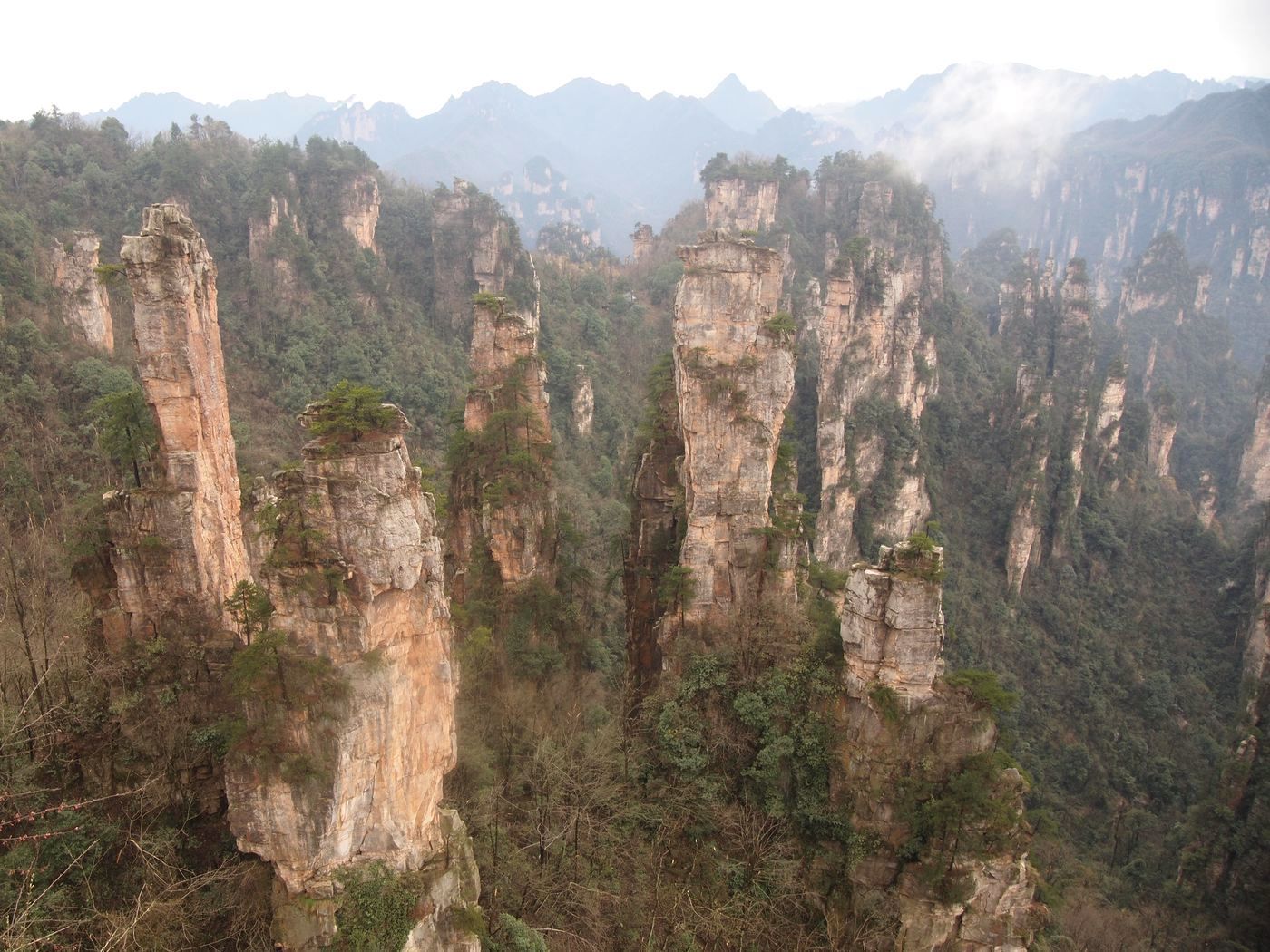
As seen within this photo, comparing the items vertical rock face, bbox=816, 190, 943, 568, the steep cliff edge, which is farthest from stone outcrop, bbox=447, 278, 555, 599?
vertical rock face, bbox=816, 190, 943, 568

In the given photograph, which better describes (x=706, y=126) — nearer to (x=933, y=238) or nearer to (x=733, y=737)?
(x=933, y=238)

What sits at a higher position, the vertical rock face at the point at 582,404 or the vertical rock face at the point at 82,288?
the vertical rock face at the point at 82,288

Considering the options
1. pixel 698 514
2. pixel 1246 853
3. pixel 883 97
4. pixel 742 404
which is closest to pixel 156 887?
pixel 698 514

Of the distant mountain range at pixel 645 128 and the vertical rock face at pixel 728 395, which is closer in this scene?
the vertical rock face at pixel 728 395

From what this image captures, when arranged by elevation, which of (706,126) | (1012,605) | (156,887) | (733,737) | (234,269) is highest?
(706,126)

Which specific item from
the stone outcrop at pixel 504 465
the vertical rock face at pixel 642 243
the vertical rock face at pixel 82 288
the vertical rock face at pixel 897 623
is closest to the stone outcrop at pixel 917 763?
the vertical rock face at pixel 897 623

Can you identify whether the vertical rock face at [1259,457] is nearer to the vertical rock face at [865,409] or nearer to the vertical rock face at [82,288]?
the vertical rock face at [865,409]
